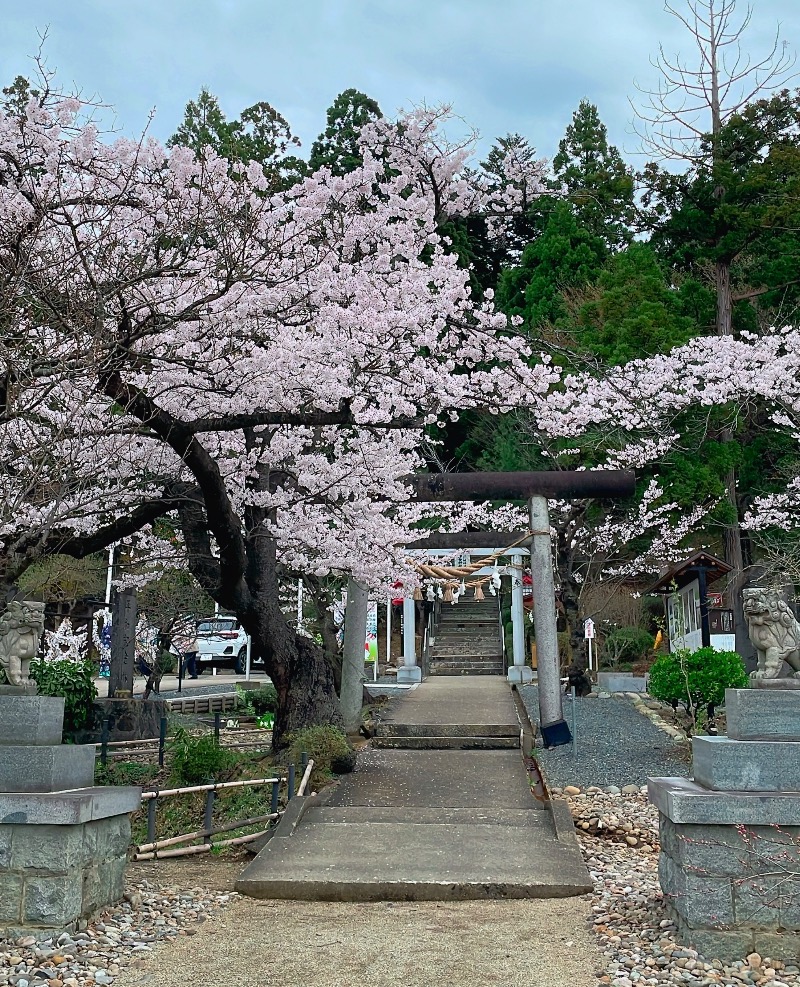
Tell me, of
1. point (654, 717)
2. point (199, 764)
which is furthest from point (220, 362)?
point (654, 717)

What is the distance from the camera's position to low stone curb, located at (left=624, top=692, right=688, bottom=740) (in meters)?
12.6

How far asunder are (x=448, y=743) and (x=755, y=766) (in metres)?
7.87

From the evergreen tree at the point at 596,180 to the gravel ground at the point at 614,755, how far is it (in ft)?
45.9

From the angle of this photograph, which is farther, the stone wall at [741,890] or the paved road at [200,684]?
the paved road at [200,684]

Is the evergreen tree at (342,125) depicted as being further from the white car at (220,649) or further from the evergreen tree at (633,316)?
the white car at (220,649)

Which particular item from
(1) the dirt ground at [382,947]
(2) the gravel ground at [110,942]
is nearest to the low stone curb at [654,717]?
(1) the dirt ground at [382,947]

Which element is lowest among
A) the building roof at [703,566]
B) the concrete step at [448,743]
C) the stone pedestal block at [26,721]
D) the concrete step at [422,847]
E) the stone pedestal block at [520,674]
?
the concrete step at [422,847]

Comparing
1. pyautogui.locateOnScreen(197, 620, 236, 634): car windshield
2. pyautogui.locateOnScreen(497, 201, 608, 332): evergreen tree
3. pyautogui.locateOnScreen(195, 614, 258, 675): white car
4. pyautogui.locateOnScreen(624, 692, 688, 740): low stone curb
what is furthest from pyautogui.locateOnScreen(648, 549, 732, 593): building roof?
pyautogui.locateOnScreen(197, 620, 236, 634): car windshield

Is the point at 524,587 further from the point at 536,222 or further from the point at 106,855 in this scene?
the point at 106,855

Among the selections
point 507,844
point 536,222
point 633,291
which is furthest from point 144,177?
point 536,222

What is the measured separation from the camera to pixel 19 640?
5496 millimetres

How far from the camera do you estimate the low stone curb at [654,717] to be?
12.6m

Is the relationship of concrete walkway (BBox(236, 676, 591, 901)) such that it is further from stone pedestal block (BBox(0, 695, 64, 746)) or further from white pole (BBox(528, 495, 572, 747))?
stone pedestal block (BBox(0, 695, 64, 746))

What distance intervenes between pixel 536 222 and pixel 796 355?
1708 cm
